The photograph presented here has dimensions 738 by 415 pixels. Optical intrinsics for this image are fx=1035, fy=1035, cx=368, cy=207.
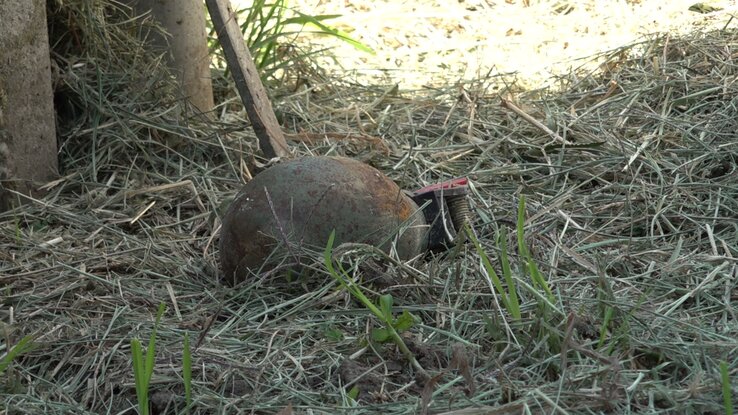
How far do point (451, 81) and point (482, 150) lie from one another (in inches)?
38.8

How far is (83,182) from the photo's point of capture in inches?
153

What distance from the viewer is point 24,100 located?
3.71m

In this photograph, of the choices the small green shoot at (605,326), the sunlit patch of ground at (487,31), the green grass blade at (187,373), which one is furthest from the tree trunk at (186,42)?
the small green shoot at (605,326)

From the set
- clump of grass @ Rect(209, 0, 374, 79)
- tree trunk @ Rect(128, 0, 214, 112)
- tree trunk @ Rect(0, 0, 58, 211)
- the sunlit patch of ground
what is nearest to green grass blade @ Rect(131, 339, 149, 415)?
tree trunk @ Rect(0, 0, 58, 211)

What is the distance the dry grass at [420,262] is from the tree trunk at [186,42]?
0.36ft

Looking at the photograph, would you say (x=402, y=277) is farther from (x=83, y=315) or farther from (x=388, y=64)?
(x=388, y=64)

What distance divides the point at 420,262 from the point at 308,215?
1.30 feet

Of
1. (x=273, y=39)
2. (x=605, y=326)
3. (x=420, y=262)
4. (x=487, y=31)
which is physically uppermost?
(x=273, y=39)

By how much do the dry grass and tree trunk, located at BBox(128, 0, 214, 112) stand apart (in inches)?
4.3

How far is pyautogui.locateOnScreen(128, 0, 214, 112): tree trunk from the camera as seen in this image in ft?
13.9

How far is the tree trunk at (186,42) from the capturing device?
13.9ft

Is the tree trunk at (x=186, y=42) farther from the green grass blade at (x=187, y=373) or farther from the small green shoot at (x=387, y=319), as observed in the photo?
the green grass blade at (x=187, y=373)

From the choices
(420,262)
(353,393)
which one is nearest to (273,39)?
(420,262)

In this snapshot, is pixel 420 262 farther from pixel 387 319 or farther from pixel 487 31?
pixel 487 31
